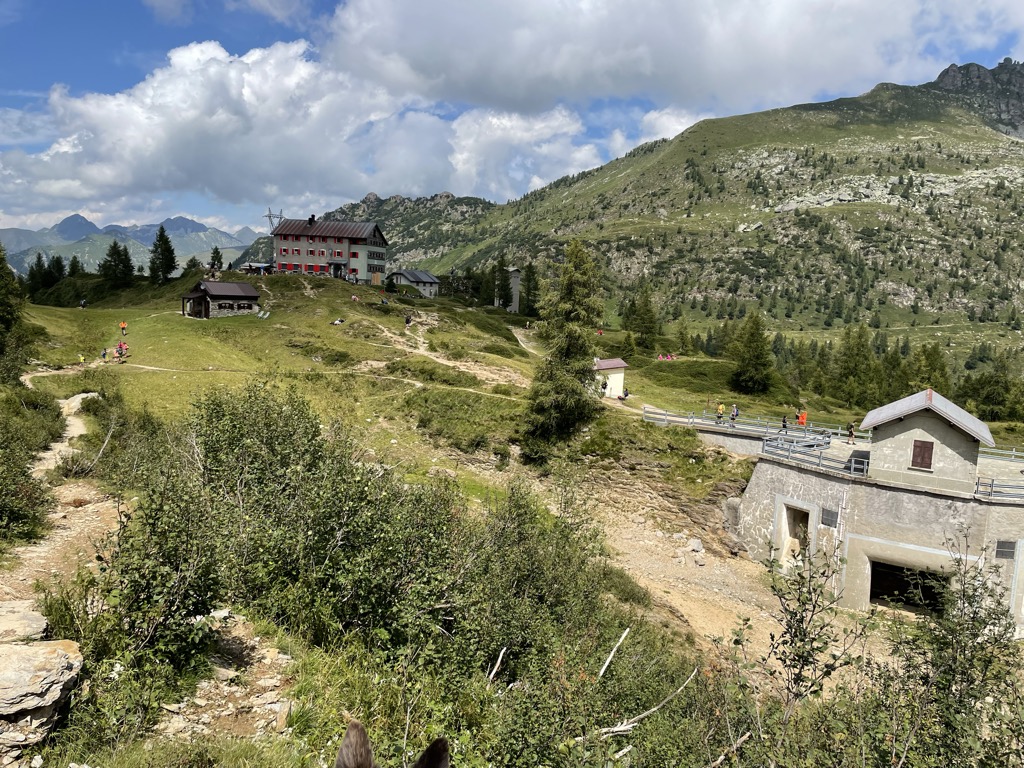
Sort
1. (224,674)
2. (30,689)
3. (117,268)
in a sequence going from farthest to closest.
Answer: (117,268) < (224,674) < (30,689)

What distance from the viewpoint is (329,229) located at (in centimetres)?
11494

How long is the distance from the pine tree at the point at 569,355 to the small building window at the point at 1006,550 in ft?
86.8

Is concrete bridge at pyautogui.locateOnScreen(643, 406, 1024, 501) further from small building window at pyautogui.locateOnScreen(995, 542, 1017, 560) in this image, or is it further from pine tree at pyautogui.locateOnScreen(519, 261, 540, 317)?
pine tree at pyautogui.locateOnScreen(519, 261, 540, 317)

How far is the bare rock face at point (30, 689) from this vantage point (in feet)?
21.8

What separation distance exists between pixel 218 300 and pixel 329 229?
4908 cm

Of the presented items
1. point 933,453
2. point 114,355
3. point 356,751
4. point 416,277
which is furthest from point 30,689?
point 416,277

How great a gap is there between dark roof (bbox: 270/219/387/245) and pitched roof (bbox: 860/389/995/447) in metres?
101

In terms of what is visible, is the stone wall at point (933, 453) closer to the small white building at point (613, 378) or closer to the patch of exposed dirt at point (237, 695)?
the small white building at point (613, 378)

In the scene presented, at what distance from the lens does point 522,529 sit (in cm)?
2077

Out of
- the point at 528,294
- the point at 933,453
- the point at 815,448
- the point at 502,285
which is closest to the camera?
the point at 933,453

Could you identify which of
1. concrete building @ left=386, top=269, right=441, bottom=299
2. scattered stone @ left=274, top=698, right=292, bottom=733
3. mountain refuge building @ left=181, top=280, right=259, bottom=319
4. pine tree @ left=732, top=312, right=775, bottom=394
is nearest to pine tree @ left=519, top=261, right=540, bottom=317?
concrete building @ left=386, top=269, right=441, bottom=299

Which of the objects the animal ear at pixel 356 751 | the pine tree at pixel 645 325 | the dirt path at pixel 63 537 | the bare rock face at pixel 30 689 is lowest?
the dirt path at pixel 63 537

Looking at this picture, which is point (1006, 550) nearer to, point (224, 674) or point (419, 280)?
point (224, 674)

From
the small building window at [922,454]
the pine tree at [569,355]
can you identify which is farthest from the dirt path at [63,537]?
the small building window at [922,454]
